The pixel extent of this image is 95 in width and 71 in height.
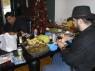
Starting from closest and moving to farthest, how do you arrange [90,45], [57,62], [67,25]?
[90,45], [57,62], [67,25]

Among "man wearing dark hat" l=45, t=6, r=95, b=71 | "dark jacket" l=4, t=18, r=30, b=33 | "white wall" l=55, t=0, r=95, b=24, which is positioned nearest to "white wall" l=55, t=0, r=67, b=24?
"white wall" l=55, t=0, r=95, b=24

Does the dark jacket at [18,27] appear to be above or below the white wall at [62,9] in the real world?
below

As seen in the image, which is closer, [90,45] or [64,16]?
[90,45]

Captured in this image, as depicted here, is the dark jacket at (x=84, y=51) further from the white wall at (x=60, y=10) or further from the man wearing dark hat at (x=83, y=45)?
the white wall at (x=60, y=10)

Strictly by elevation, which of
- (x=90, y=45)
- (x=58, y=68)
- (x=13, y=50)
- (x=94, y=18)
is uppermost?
(x=94, y=18)

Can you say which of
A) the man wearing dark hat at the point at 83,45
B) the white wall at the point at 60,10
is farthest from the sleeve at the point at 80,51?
the white wall at the point at 60,10

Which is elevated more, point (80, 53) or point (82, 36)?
point (82, 36)

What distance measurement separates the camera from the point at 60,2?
4594 millimetres

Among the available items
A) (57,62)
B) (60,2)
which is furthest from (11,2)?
(57,62)

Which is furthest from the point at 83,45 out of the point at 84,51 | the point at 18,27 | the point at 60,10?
the point at 60,10

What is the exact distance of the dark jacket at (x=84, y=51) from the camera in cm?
185

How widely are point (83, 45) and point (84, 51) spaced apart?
0.06 m

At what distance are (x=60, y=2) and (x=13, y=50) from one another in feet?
8.12

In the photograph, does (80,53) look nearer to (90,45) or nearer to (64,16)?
(90,45)
